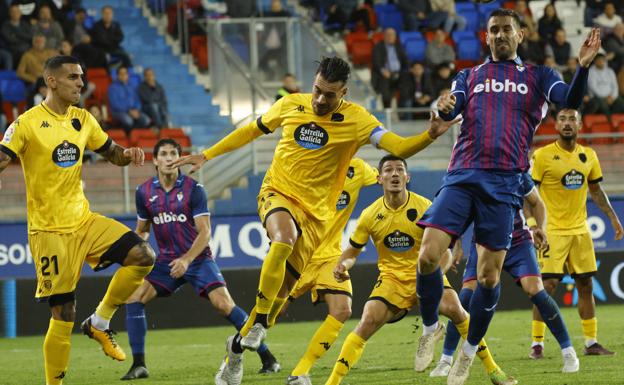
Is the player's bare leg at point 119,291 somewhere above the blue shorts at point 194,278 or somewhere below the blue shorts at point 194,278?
above

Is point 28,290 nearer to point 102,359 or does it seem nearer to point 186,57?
point 102,359

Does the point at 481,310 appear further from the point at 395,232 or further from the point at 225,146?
the point at 225,146

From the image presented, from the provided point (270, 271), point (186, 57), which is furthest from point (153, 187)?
point (186, 57)

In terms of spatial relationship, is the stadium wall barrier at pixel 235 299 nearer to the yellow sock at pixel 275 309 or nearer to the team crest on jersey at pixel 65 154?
the yellow sock at pixel 275 309

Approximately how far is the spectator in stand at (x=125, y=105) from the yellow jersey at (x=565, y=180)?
28.2 ft

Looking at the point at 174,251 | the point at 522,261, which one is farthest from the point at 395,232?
the point at 174,251

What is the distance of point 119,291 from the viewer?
31.6 feet

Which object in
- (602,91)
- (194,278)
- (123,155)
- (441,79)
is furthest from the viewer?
(602,91)

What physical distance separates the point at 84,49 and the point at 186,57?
8.21 feet

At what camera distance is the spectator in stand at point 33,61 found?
1969 centimetres

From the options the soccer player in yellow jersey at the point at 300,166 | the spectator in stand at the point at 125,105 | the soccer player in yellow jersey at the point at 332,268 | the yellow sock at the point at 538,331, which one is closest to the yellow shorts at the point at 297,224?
the soccer player in yellow jersey at the point at 300,166

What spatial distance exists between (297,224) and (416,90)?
470 inches

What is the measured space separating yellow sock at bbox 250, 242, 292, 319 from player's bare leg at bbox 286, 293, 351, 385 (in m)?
0.59

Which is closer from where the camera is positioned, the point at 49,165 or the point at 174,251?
the point at 49,165
